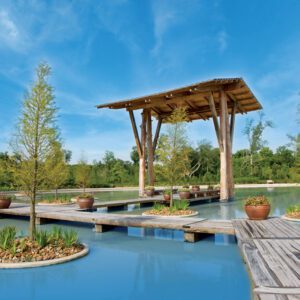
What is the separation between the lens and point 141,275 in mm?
4648

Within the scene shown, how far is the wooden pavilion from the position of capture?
47.9ft

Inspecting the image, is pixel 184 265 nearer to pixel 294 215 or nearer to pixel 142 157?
pixel 294 215

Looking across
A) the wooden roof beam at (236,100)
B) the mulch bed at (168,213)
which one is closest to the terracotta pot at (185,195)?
the wooden roof beam at (236,100)

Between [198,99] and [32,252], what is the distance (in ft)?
42.5

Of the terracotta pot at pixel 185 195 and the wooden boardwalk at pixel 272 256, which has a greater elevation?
the terracotta pot at pixel 185 195

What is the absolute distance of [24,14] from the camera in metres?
10.8

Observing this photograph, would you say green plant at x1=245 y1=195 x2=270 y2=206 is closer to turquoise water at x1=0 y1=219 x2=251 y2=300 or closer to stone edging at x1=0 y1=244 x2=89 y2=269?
turquoise water at x1=0 y1=219 x2=251 y2=300

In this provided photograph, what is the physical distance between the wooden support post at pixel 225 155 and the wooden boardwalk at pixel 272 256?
788 cm

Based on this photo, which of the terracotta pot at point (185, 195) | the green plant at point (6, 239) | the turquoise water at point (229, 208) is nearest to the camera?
the green plant at point (6, 239)

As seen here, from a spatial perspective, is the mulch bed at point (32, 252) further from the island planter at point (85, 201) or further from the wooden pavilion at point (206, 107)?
the wooden pavilion at point (206, 107)

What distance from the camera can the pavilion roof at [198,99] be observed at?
14242mm

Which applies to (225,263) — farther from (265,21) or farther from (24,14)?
(265,21)

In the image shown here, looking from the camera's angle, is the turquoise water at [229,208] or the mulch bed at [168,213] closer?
the mulch bed at [168,213]

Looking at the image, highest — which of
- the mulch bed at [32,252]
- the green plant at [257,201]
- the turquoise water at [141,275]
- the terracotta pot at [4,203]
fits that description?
the green plant at [257,201]
